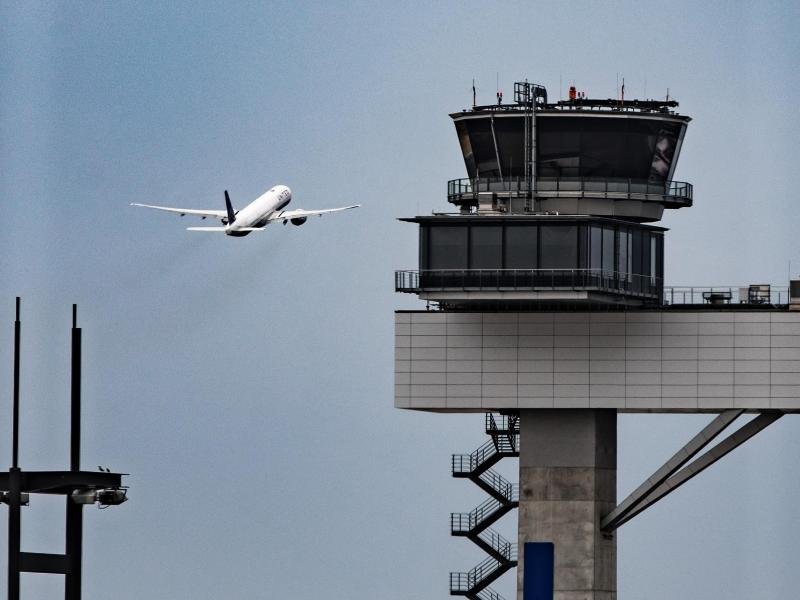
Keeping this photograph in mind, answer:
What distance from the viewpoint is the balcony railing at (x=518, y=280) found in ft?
421

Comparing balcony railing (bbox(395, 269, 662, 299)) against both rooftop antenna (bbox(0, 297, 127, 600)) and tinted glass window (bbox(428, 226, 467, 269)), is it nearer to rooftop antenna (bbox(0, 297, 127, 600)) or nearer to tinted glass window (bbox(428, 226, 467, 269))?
tinted glass window (bbox(428, 226, 467, 269))

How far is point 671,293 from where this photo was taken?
133 meters

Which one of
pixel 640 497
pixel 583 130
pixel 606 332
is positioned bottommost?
pixel 640 497

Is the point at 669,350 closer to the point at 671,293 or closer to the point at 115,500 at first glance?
the point at 671,293

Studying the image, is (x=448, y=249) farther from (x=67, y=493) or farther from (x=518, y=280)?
(x=67, y=493)

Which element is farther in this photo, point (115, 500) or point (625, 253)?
point (625, 253)

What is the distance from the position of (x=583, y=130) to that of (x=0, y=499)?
163ft

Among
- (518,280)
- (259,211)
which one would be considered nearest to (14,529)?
(518,280)

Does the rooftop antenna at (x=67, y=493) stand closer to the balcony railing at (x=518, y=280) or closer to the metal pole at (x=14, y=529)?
the metal pole at (x=14, y=529)

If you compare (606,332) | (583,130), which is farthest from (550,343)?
(583,130)

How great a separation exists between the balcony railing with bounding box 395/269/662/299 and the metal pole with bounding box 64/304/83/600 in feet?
131

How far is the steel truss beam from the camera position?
425 ft

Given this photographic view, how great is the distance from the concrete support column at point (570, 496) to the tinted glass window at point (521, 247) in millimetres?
7916

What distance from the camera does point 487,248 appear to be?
425 ft
